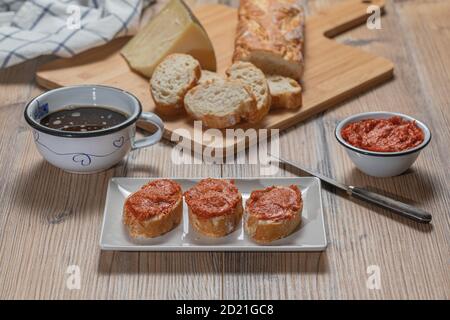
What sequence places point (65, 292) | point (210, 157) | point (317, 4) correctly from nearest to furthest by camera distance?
1. point (65, 292)
2. point (210, 157)
3. point (317, 4)

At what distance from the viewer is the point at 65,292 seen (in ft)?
5.05

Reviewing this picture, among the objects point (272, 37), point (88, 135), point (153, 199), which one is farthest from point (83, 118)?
point (272, 37)

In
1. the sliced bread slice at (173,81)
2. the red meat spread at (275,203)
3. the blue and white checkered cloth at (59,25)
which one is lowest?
the blue and white checkered cloth at (59,25)

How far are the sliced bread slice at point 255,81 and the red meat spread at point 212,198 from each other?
467 mm

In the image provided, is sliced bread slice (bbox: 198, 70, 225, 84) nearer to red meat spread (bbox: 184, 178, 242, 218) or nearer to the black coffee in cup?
the black coffee in cup

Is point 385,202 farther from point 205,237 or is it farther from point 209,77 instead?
point 209,77

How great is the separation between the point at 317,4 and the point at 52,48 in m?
1.16

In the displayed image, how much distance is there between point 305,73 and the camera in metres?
2.44

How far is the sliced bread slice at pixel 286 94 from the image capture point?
7.22 feet

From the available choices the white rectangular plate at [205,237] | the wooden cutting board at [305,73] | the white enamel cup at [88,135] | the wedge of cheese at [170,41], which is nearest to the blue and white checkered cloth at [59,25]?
the wooden cutting board at [305,73]

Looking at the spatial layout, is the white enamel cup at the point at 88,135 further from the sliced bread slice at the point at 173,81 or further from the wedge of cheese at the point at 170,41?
the wedge of cheese at the point at 170,41

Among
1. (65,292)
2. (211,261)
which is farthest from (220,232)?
(65,292)

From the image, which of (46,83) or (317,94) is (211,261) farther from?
(46,83)

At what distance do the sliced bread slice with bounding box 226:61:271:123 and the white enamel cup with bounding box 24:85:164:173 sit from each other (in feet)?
1.04
